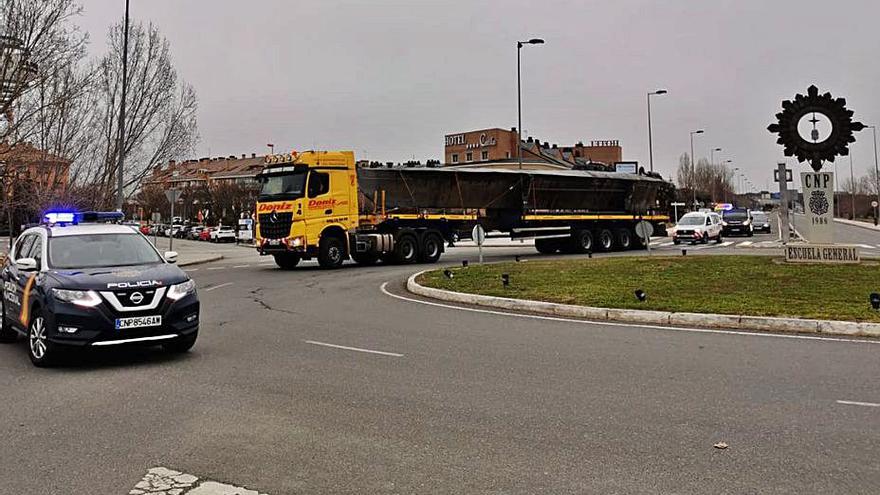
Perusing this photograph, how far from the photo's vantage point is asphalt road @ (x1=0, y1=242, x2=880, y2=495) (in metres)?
4.23

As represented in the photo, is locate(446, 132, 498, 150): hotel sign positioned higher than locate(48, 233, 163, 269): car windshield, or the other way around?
locate(446, 132, 498, 150): hotel sign

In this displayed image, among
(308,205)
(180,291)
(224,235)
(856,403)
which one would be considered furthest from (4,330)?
(224,235)

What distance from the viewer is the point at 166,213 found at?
95938 millimetres

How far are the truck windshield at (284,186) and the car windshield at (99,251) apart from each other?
1308cm

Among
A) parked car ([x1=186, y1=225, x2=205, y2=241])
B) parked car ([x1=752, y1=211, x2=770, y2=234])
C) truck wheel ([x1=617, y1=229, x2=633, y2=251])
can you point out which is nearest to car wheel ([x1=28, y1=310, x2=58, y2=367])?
truck wheel ([x1=617, y1=229, x2=633, y2=251])

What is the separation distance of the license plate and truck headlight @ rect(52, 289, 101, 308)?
0.99ft

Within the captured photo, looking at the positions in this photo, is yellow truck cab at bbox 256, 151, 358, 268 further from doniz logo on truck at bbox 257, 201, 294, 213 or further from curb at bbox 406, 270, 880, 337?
curb at bbox 406, 270, 880, 337

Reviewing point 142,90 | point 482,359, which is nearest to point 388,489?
point 482,359

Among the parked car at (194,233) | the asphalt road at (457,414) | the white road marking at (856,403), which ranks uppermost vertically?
the parked car at (194,233)

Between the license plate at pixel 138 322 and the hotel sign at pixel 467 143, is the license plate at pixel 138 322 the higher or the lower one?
the lower one

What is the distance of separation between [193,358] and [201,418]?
2.73m

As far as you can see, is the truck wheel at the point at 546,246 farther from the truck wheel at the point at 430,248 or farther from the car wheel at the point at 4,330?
the car wheel at the point at 4,330

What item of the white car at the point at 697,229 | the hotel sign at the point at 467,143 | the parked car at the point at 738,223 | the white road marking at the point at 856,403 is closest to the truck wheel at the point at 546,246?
the white car at the point at 697,229

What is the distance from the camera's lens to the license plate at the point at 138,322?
23.9 ft
